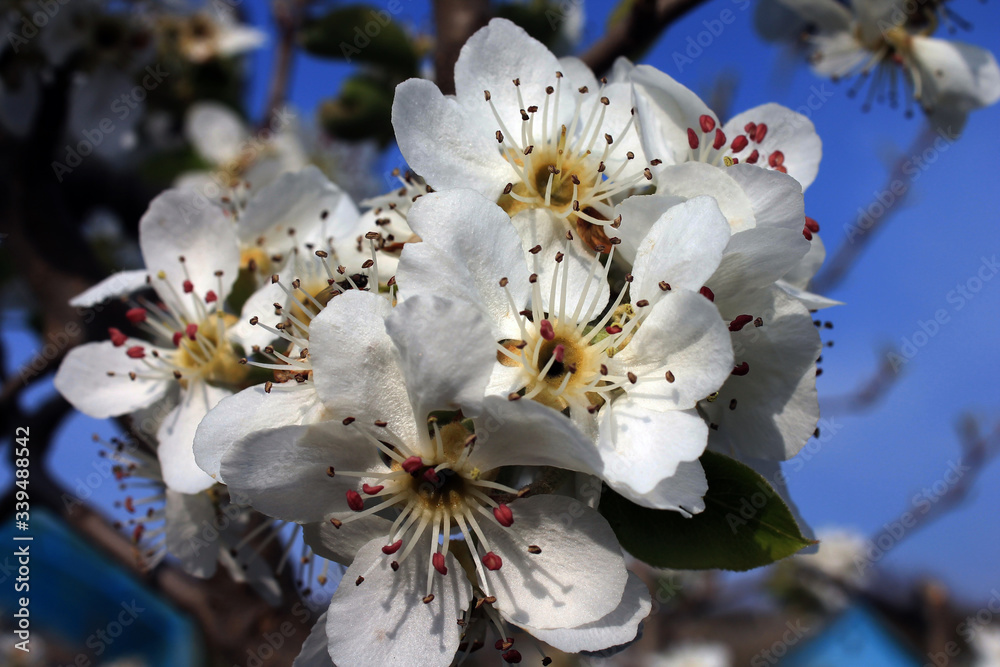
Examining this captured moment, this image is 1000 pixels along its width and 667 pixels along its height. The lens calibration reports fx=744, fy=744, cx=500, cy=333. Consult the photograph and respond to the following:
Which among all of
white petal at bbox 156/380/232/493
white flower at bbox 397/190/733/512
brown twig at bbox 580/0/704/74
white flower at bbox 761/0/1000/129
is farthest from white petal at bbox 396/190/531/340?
white flower at bbox 761/0/1000/129

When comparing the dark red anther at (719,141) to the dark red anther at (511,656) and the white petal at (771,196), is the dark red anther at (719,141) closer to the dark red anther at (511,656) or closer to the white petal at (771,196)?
the white petal at (771,196)

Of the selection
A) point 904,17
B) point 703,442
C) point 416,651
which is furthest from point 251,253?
point 904,17

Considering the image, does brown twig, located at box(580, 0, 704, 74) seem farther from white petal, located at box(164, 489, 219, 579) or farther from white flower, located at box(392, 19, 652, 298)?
white petal, located at box(164, 489, 219, 579)

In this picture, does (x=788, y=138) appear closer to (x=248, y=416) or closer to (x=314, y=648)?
(x=248, y=416)

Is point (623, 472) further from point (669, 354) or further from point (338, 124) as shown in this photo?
point (338, 124)

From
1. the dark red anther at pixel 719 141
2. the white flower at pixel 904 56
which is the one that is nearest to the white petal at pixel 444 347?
the dark red anther at pixel 719 141

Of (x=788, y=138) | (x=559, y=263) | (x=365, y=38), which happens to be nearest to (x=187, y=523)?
(x=559, y=263)

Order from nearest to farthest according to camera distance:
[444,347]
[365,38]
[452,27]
Result: [444,347] < [452,27] < [365,38]
